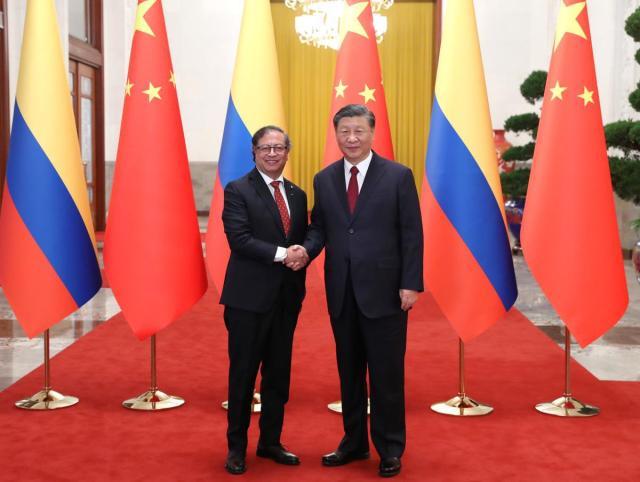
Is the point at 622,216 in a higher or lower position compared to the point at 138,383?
higher

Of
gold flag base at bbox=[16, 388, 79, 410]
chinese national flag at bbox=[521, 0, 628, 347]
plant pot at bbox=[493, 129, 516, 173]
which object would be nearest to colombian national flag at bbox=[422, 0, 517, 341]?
chinese national flag at bbox=[521, 0, 628, 347]

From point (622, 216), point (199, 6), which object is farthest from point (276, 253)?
point (199, 6)

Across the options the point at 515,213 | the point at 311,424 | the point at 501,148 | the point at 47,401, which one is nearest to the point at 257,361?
the point at 311,424

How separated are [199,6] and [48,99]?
475 inches

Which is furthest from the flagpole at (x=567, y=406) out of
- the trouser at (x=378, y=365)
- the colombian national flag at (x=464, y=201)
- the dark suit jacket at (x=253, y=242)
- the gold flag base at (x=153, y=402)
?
the gold flag base at (x=153, y=402)

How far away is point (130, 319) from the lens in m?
3.94

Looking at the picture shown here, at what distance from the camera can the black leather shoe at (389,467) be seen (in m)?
3.08

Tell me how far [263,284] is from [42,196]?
140cm

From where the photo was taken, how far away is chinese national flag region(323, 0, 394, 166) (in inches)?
164

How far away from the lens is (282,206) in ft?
10.5

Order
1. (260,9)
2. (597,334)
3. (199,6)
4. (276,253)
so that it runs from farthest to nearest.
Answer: (199,6) → (260,9) → (597,334) → (276,253)

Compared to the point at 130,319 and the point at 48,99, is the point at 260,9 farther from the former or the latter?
the point at 130,319

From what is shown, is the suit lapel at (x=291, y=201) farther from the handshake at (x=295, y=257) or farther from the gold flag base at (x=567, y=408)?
the gold flag base at (x=567, y=408)

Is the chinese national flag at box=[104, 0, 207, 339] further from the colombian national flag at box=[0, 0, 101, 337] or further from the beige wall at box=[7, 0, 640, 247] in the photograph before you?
the beige wall at box=[7, 0, 640, 247]
